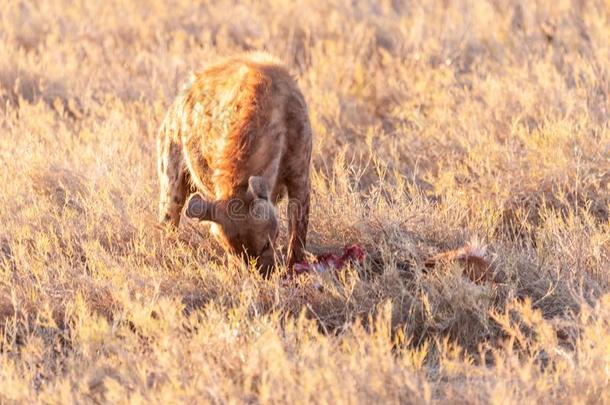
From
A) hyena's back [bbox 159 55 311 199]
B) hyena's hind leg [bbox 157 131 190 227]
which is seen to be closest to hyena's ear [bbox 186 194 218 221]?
hyena's back [bbox 159 55 311 199]

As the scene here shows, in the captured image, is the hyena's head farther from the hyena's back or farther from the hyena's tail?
the hyena's tail

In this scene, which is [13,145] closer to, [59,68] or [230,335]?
[59,68]

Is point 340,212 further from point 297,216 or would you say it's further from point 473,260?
point 473,260

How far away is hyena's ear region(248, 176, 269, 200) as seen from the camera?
5762 millimetres

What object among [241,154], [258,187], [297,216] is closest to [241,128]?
[241,154]

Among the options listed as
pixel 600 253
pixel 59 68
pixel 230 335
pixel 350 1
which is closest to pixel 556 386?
pixel 230 335

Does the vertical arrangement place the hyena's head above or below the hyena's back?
below

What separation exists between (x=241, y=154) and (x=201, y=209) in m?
0.47

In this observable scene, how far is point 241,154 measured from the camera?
20.0ft

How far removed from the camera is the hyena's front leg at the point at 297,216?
6539 mm

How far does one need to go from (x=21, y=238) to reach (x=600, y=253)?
12.0 ft

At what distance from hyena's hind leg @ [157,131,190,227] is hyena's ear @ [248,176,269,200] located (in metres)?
1.28

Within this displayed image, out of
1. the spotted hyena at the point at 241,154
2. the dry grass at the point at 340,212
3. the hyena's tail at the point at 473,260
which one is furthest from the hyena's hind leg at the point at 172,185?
the hyena's tail at the point at 473,260

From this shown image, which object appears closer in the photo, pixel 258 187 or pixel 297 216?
pixel 258 187
